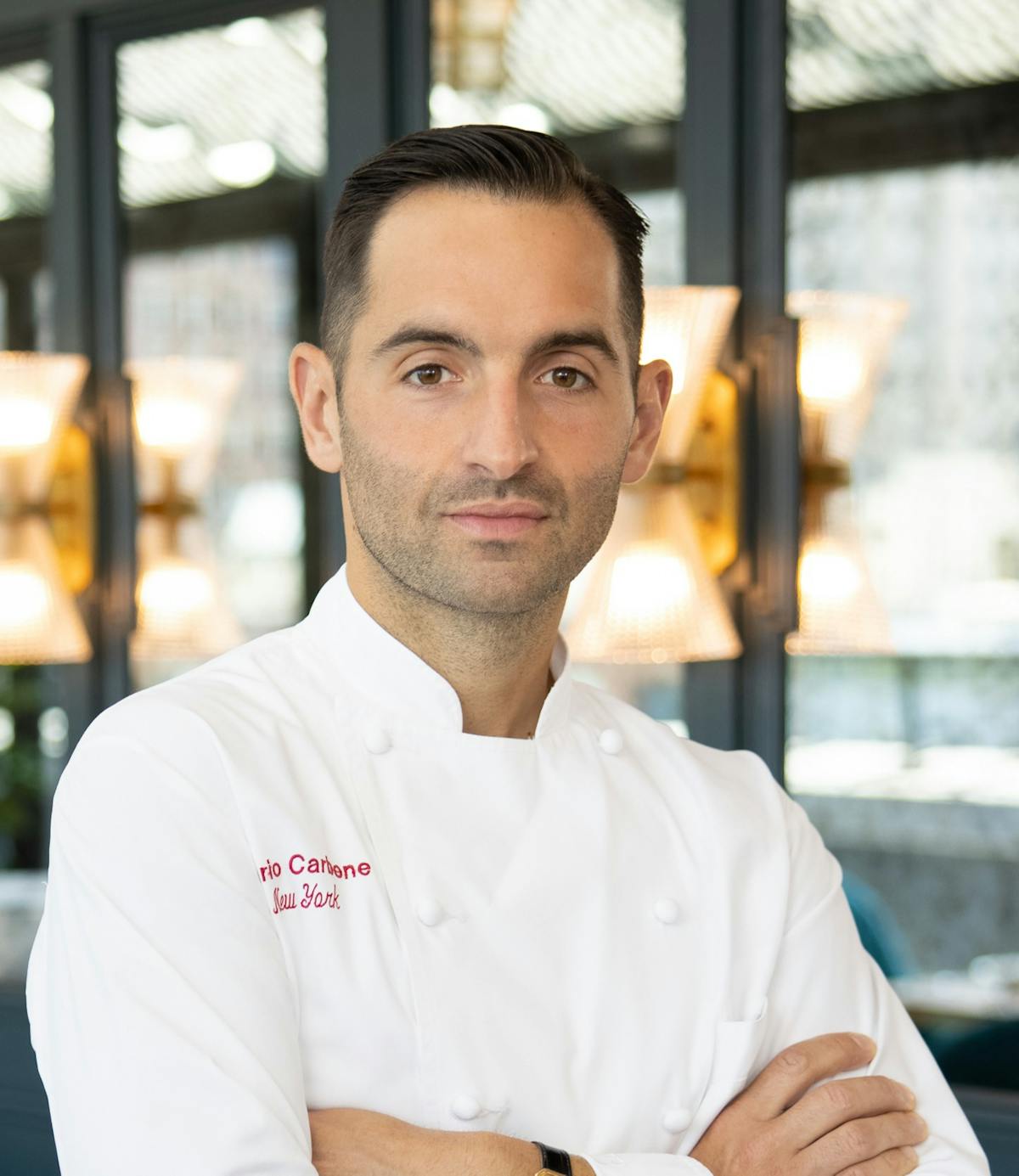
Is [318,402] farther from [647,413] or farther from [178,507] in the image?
[178,507]

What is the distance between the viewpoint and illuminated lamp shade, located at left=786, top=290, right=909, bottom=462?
2.35m

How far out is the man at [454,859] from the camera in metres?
1.06

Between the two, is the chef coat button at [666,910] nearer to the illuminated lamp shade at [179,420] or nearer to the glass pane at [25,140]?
the illuminated lamp shade at [179,420]

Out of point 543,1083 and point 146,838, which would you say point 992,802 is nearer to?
point 543,1083

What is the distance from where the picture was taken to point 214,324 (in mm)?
2957

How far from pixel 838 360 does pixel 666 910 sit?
1.33m

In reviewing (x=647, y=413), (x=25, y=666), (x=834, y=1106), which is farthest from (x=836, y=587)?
(x=25, y=666)

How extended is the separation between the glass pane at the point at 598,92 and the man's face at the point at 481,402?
1172 mm

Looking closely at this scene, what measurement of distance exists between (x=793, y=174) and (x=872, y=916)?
128cm

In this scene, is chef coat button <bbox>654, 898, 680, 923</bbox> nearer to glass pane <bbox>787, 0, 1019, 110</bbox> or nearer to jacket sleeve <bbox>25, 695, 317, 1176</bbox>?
jacket sleeve <bbox>25, 695, 317, 1176</bbox>

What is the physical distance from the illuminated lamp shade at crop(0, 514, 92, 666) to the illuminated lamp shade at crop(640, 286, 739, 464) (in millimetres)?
1283

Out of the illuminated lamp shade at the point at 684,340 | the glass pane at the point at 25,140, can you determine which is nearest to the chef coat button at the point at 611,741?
the illuminated lamp shade at the point at 684,340

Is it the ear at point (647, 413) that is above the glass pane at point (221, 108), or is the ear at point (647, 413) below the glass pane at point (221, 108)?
below

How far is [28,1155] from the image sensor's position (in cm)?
259
